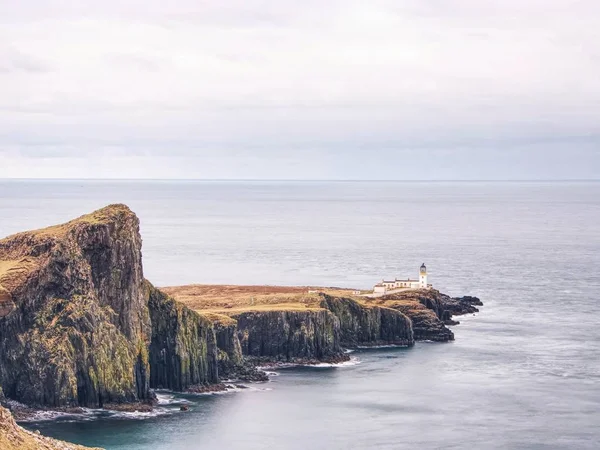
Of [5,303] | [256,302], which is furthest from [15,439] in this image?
[256,302]

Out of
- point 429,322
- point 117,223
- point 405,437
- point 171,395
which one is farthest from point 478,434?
point 429,322

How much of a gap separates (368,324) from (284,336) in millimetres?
21077

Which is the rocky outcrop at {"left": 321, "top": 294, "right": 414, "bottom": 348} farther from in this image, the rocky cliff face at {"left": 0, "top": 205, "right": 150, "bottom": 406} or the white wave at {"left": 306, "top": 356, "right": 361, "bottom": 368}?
the rocky cliff face at {"left": 0, "top": 205, "right": 150, "bottom": 406}

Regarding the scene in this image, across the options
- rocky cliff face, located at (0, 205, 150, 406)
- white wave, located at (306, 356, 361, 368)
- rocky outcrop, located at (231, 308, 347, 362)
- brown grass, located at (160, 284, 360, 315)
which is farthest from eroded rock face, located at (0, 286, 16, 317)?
white wave, located at (306, 356, 361, 368)

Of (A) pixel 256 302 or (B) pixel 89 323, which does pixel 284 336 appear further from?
(B) pixel 89 323

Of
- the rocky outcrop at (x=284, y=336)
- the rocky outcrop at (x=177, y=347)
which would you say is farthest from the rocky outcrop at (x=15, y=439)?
the rocky outcrop at (x=284, y=336)

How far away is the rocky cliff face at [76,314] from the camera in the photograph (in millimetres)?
132500

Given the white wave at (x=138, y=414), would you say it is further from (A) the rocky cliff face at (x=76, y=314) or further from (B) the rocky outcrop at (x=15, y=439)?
(B) the rocky outcrop at (x=15, y=439)

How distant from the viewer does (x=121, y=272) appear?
14388 centimetres

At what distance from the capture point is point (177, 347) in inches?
5866

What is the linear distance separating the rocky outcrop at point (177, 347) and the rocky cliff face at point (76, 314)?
12.4 ft

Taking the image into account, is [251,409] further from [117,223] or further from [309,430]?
[117,223]

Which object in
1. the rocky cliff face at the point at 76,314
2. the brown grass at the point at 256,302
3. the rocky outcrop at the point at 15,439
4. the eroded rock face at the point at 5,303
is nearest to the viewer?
the rocky outcrop at the point at 15,439

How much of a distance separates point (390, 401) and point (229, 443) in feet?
91.9
